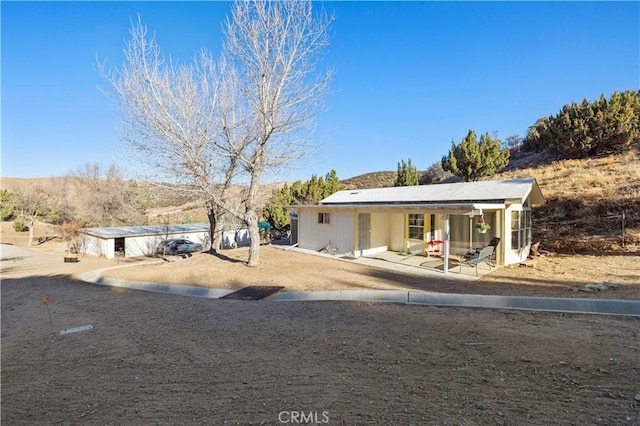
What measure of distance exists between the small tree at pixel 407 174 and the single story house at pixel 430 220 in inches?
443

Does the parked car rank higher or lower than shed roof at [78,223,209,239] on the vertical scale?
lower

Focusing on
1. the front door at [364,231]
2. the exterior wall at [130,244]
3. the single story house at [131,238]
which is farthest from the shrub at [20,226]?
the front door at [364,231]

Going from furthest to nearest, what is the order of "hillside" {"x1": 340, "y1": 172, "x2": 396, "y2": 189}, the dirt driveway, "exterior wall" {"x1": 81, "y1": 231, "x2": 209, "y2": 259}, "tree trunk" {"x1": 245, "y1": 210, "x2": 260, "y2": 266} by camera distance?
Result: "hillside" {"x1": 340, "y1": 172, "x2": 396, "y2": 189} < "exterior wall" {"x1": 81, "y1": 231, "x2": 209, "y2": 259} < "tree trunk" {"x1": 245, "y1": 210, "x2": 260, "y2": 266} < the dirt driveway

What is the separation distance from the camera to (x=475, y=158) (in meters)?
25.3

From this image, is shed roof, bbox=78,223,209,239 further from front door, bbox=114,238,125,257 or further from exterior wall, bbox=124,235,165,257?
front door, bbox=114,238,125,257

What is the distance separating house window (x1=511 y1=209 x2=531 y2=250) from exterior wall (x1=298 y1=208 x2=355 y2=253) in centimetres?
628

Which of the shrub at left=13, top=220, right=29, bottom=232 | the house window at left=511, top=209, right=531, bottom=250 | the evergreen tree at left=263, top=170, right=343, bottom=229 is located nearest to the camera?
the house window at left=511, top=209, right=531, bottom=250

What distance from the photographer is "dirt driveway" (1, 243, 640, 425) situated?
2.93m

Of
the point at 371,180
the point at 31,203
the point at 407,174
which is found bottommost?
the point at 31,203

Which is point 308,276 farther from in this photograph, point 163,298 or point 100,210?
point 100,210

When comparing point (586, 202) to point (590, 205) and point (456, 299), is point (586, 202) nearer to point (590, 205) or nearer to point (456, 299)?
point (590, 205)

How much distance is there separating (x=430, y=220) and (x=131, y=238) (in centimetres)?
2188

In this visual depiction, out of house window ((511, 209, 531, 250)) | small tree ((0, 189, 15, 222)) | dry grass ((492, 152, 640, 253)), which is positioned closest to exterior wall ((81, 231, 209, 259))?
small tree ((0, 189, 15, 222))

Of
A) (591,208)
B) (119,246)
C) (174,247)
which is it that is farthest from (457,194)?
(119,246)
